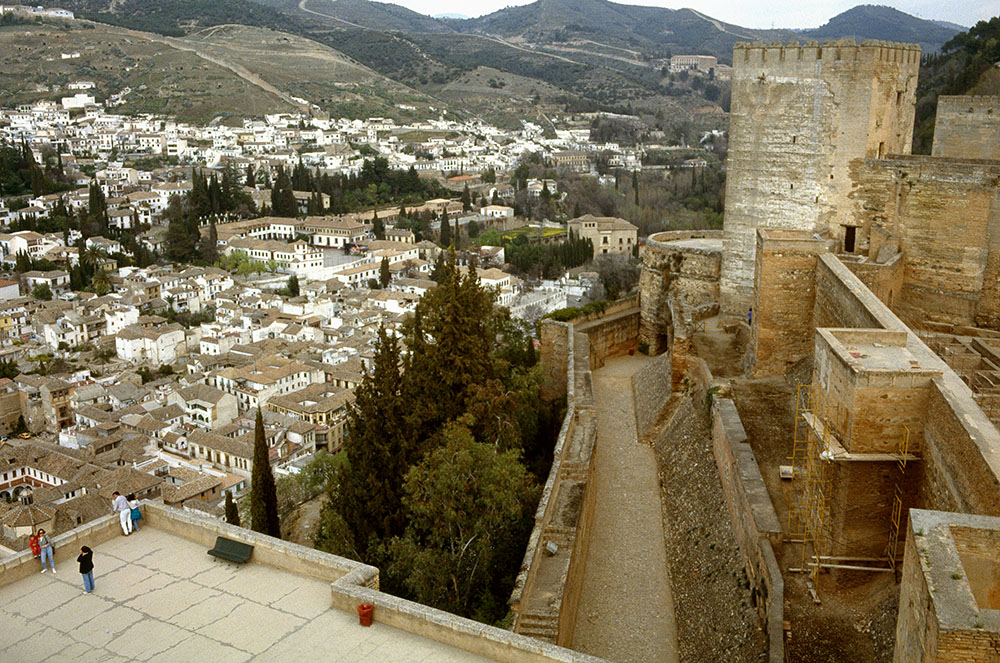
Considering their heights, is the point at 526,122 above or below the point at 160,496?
above

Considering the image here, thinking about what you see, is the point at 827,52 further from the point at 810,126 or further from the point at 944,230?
the point at 944,230

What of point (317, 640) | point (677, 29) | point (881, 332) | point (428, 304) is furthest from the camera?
point (677, 29)

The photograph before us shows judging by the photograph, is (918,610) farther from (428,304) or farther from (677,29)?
(677,29)

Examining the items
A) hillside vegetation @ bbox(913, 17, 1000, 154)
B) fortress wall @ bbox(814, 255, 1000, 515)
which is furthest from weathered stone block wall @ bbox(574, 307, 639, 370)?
hillside vegetation @ bbox(913, 17, 1000, 154)

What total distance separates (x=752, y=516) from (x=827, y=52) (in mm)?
7517

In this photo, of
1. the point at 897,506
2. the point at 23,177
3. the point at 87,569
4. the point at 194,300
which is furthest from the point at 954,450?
the point at 23,177

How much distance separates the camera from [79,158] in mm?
73375

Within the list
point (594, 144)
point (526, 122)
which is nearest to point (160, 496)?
point (594, 144)

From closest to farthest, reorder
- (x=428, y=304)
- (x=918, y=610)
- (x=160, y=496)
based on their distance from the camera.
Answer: (x=918, y=610), (x=428, y=304), (x=160, y=496)

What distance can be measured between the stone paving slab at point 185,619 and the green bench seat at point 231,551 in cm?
6

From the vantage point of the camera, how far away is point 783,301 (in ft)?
34.5

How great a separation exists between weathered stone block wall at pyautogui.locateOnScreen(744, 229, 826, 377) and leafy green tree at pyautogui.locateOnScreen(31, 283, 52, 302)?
4251 centimetres

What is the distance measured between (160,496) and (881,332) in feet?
72.4

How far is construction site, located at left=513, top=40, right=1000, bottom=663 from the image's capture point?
5.83 meters
